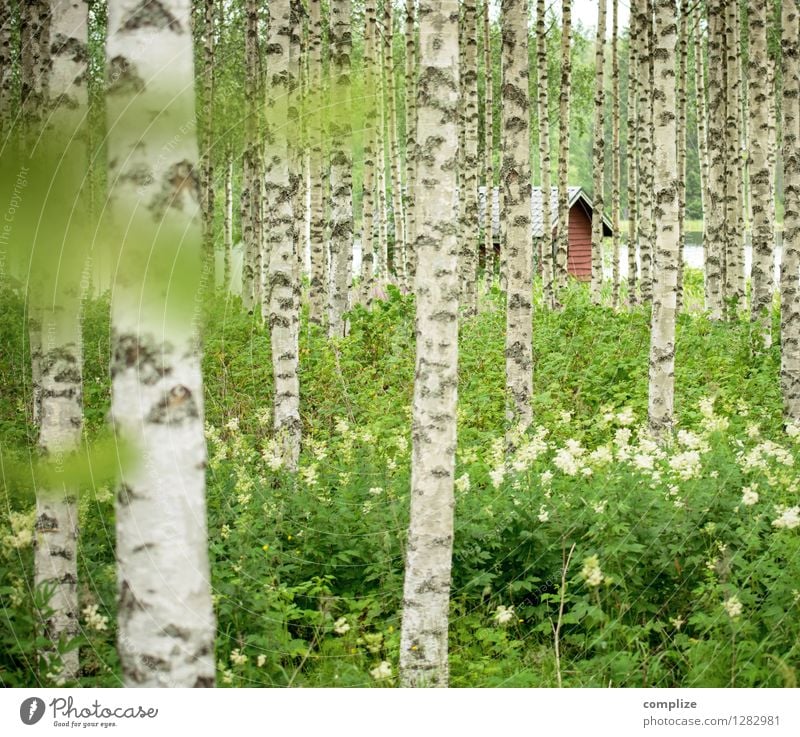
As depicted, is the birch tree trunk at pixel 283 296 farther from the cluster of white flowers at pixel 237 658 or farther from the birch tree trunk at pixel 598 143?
the birch tree trunk at pixel 598 143

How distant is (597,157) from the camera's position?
19359 mm

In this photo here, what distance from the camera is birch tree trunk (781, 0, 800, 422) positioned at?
33.2 feet

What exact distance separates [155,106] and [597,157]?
17765 millimetres

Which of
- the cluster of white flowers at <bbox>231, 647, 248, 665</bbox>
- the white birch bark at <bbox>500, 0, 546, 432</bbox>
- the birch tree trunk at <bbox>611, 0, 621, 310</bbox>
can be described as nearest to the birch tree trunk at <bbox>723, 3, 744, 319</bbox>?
the birch tree trunk at <bbox>611, 0, 621, 310</bbox>

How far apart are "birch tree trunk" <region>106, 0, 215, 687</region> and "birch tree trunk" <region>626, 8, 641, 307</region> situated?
1576 centimetres

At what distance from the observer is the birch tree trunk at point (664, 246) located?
9219 millimetres

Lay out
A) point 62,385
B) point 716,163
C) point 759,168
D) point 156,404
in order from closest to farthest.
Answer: point 156,404
point 62,385
point 759,168
point 716,163

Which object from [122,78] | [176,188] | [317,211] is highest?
[317,211]

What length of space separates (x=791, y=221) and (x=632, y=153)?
14.1m

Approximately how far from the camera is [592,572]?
5.24 metres

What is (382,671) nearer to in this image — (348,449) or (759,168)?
(348,449)

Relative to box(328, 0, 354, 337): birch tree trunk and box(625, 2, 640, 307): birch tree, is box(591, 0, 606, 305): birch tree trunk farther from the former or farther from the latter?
box(328, 0, 354, 337): birch tree trunk

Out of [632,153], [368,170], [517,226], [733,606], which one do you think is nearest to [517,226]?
[517,226]

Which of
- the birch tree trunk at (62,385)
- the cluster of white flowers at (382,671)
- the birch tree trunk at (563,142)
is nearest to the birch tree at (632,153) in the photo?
the birch tree trunk at (563,142)
